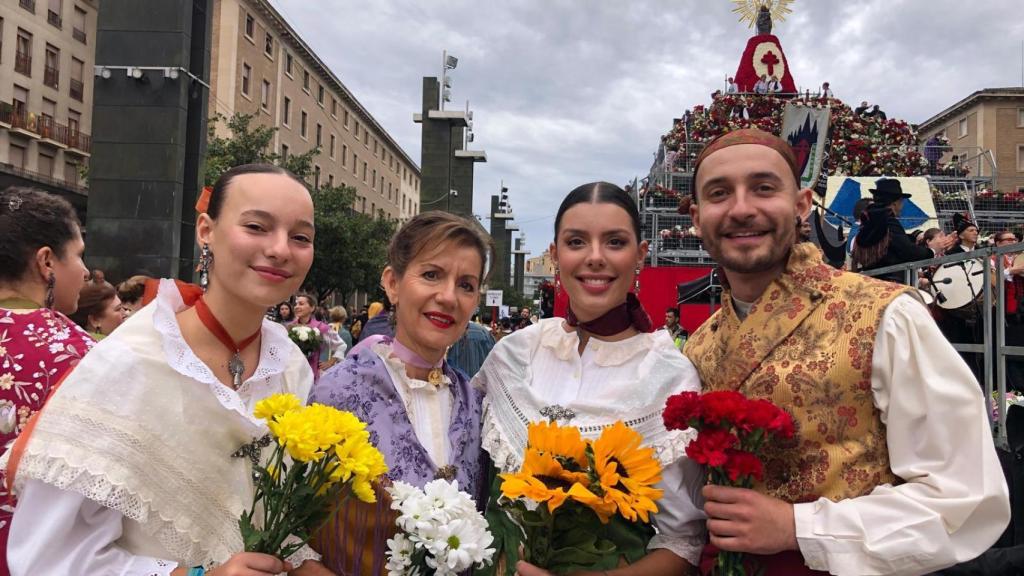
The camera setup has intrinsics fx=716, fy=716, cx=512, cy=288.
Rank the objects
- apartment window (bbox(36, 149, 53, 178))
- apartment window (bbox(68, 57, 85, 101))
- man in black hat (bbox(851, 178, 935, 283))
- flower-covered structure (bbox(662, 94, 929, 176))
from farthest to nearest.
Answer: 1. apartment window (bbox(68, 57, 85, 101))
2. apartment window (bbox(36, 149, 53, 178))
3. flower-covered structure (bbox(662, 94, 929, 176))
4. man in black hat (bbox(851, 178, 935, 283))

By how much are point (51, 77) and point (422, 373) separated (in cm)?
3711

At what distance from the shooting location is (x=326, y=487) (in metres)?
1.65

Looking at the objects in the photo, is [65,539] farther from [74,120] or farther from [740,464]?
[74,120]

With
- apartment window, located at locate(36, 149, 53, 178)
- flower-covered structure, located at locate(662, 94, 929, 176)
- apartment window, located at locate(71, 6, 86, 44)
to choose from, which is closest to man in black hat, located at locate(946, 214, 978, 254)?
flower-covered structure, located at locate(662, 94, 929, 176)

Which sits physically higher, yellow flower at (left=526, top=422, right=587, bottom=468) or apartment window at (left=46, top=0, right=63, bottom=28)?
apartment window at (left=46, top=0, right=63, bottom=28)

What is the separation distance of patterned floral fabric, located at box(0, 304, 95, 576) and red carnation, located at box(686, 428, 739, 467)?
220cm

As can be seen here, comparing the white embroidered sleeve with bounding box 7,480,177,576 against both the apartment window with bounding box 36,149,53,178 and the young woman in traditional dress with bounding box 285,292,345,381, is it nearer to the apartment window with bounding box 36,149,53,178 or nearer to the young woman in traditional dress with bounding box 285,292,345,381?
the young woman in traditional dress with bounding box 285,292,345,381

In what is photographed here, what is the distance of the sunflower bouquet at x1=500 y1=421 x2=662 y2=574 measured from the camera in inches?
65.9

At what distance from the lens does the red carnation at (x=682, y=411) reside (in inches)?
70.2

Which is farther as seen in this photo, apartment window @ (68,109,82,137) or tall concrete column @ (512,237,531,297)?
tall concrete column @ (512,237,531,297)

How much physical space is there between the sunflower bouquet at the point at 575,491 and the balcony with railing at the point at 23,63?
119 ft

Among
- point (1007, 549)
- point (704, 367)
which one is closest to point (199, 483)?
point (704, 367)

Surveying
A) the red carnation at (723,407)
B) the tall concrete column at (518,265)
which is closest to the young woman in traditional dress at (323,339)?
the red carnation at (723,407)

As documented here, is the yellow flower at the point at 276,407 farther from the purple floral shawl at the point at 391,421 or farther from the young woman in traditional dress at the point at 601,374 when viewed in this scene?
the young woman in traditional dress at the point at 601,374
